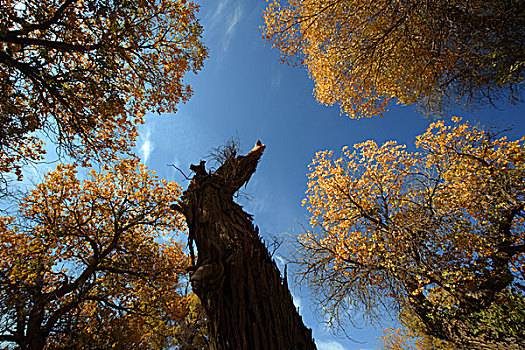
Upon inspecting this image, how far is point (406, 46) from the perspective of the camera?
6.12m

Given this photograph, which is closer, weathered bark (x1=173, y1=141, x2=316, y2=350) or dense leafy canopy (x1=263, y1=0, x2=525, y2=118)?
weathered bark (x1=173, y1=141, x2=316, y2=350)

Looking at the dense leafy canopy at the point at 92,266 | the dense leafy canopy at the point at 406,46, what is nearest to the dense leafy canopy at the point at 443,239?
the dense leafy canopy at the point at 406,46

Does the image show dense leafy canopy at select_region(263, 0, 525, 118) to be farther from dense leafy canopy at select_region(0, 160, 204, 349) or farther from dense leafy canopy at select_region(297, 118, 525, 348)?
dense leafy canopy at select_region(0, 160, 204, 349)

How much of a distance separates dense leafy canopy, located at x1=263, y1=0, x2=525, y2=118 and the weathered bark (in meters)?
4.91

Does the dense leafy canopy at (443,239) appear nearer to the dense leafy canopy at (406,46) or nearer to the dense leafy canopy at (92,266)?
the dense leafy canopy at (406,46)

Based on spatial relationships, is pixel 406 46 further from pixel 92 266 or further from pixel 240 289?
pixel 92 266

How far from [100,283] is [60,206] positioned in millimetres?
2977

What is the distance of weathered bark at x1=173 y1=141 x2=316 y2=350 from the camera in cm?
192

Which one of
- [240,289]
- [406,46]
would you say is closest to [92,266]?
[240,289]

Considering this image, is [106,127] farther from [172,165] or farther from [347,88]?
[347,88]

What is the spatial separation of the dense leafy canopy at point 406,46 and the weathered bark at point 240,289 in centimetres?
491

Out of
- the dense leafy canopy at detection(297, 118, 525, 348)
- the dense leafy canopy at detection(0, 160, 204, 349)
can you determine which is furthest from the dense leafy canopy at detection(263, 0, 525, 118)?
the dense leafy canopy at detection(0, 160, 204, 349)

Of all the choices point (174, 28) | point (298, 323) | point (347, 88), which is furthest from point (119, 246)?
point (347, 88)

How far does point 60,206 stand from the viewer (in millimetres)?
7730
